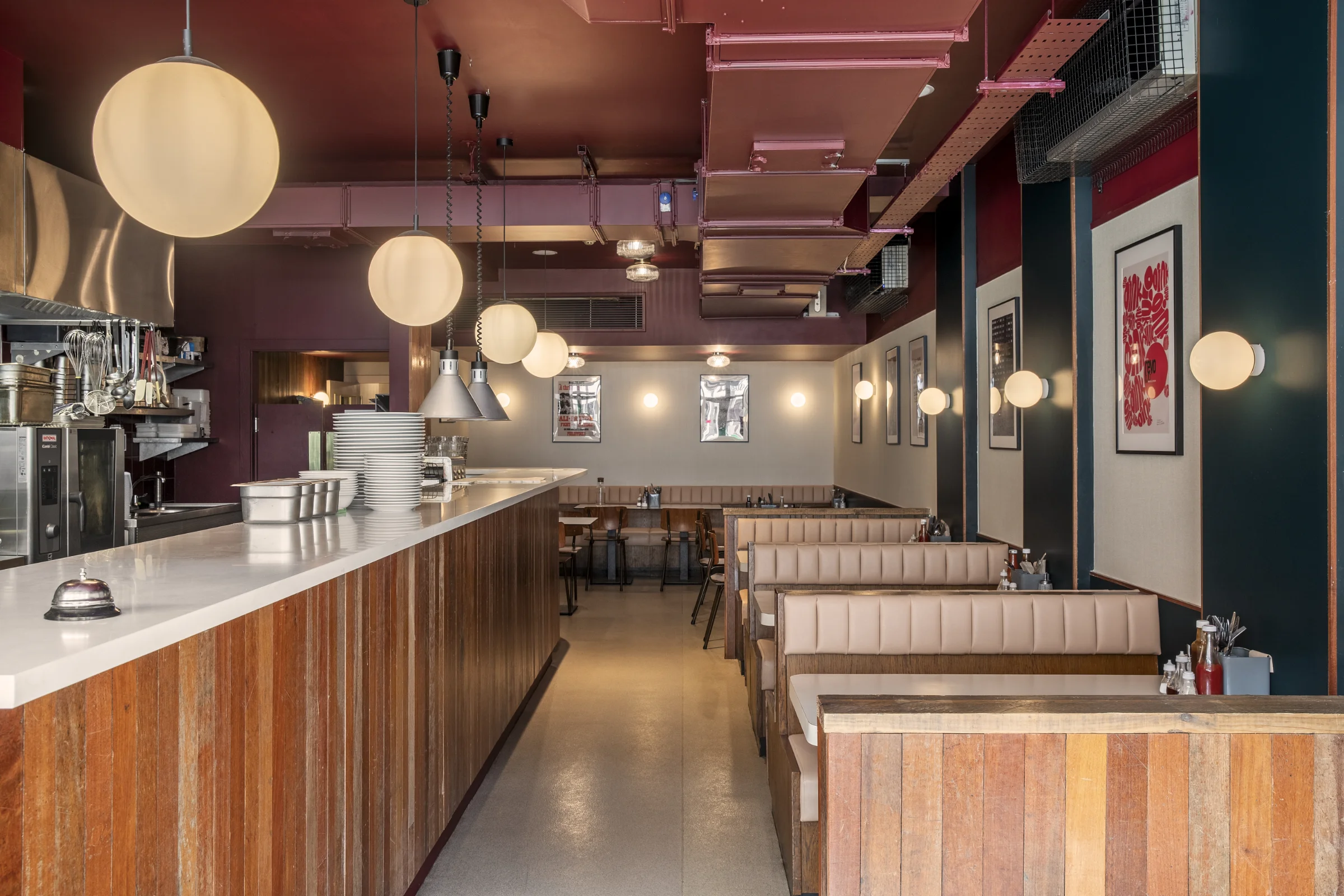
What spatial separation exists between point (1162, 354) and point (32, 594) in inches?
151

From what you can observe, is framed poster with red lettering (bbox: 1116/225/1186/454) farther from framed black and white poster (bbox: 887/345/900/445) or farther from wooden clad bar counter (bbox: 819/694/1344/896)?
framed black and white poster (bbox: 887/345/900/445)

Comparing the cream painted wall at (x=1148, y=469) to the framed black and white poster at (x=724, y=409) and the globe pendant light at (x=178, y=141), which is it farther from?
the framed black and white poster at (x=724, y=409)

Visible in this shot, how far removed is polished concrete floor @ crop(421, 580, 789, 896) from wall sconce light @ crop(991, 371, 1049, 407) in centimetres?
226

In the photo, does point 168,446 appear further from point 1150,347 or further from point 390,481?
point 1150,347

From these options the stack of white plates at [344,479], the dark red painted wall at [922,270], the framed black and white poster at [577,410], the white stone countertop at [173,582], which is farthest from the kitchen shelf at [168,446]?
the dark red painted wall at [922,270]

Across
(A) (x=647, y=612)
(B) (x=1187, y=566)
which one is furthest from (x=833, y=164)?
(A) (x=647, y=612)

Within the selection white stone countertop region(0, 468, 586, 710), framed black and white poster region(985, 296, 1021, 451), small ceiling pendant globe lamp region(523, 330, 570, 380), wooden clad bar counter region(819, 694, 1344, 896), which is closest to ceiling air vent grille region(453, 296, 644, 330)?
small ceiling pendant globe lamp region(523, 330, 570, 380)

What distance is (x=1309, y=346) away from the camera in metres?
2.51

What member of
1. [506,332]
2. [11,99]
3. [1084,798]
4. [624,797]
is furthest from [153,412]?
[1084,798]

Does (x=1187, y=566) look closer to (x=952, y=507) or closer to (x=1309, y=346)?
(x=1309, y=346)

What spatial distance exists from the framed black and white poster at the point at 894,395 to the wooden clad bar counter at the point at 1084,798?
20.2ft

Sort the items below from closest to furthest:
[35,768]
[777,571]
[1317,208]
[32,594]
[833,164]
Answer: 1. [35,768]
2. [32,594]
3. [1317,208]
4. [833,164]
5. [777,571]

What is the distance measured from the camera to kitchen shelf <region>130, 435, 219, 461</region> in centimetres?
655

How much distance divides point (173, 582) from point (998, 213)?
5014 mm
